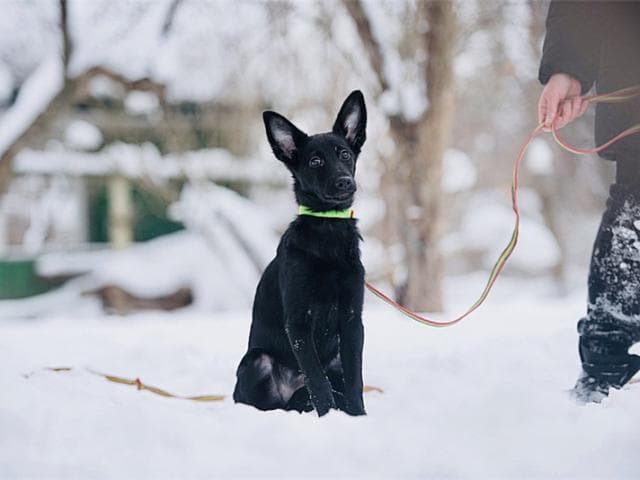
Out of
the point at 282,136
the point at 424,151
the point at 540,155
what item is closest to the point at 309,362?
the point at 282,136

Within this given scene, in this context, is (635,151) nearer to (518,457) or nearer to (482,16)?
(518,457)

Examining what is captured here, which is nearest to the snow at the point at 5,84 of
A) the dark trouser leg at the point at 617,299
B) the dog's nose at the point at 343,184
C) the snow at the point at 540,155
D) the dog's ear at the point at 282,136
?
the dog's ear at the point at 282,136

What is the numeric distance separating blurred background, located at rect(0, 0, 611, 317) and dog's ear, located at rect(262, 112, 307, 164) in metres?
4.20

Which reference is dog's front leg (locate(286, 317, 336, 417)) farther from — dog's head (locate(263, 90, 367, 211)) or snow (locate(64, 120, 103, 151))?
snow (locate(64, 120, 103, 151))

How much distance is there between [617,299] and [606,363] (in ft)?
0.82

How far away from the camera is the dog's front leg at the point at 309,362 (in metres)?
2.18

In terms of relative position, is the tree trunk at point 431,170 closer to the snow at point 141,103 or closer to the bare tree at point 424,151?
the bare tree at point 424,151

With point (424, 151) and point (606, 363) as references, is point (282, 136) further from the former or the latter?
point (424, 151)

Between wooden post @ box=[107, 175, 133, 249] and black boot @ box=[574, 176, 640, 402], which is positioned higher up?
black boot @ box=[574, 176, 640, 402]

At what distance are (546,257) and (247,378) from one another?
15.9m

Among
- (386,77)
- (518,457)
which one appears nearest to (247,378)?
(518,457)

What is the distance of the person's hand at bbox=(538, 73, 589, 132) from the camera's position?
256 centimetres

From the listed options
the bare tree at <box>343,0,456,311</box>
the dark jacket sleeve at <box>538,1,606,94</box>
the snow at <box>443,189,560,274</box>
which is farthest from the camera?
the snow at <box>443,189,560,274</box>

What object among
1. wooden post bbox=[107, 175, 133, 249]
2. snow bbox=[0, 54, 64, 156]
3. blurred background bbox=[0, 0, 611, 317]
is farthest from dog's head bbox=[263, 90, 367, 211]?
wooden post bbox=[107, 175, 133, 249]
